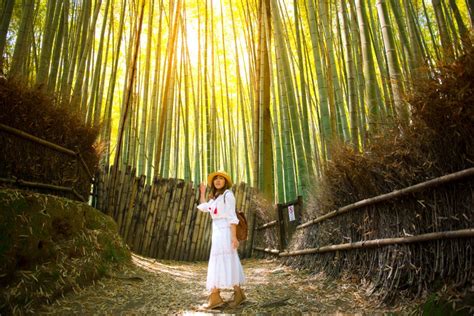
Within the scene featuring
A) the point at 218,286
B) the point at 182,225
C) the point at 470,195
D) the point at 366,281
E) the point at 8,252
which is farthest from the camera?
the point at 182,225

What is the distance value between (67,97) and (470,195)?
10.1 ft

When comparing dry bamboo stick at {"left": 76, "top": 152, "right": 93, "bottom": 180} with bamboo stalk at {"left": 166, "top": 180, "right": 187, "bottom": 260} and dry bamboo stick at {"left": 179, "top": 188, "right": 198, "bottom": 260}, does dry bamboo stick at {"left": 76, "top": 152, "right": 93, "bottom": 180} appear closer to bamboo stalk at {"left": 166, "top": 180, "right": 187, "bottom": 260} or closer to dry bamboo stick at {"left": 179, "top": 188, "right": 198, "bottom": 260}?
bamboo stalk at {"left": 166, "top": 180, "right": 187, "bottom": 260}

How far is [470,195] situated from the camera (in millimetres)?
1610

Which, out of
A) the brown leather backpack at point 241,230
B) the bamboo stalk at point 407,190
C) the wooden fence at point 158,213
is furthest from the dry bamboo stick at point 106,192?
the bamboo stalk at point 407,190

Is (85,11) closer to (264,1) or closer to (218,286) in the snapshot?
(264,1)

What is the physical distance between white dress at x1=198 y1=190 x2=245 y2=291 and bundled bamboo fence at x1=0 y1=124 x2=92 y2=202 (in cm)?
133

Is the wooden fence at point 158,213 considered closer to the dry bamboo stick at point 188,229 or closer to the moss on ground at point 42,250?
the dry bamboo stick at point 188,229

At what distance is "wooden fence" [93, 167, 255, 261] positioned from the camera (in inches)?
206

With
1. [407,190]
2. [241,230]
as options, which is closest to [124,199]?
[241,230]

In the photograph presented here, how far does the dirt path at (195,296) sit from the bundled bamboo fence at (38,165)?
2.80 ft

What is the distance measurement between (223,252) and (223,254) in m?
0.01

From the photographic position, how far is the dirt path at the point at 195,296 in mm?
2232

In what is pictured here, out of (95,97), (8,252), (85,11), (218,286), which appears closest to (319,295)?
(218,286)

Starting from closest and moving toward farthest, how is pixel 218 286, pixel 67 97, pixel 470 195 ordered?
pixel 470 195 → pixel 218 286 → pixel 67 97
